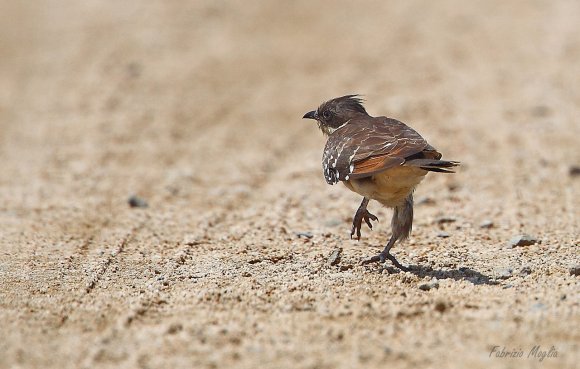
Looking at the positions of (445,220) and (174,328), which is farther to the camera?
(445,220)

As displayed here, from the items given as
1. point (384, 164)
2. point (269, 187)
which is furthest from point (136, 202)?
point (384, 164)

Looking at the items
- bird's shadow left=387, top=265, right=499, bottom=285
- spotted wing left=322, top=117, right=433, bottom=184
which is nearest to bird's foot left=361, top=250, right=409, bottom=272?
bird's shadow left=387, top=265, right=499, bottom=285

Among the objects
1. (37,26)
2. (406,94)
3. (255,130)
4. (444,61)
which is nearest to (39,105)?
(255,130)

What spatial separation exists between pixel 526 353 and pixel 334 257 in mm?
2553

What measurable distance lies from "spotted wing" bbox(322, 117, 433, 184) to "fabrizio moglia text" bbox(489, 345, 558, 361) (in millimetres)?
1997

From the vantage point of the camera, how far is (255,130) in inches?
523

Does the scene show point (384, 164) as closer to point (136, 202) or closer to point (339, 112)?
point (339, 112)

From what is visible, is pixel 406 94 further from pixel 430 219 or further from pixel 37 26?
pixel 37 26

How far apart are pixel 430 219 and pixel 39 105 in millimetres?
8863

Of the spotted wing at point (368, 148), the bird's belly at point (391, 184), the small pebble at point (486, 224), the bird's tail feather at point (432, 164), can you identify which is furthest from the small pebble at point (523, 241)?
the bird's tail feather at point (432, 164)

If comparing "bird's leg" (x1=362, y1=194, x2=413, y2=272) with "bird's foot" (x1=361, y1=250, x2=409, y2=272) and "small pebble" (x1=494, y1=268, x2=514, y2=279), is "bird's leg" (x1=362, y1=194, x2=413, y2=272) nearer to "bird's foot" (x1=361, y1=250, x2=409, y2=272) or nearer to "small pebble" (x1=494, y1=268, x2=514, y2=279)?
"bird's foot" (x1=361, y1=250, x2=409, y2=272)

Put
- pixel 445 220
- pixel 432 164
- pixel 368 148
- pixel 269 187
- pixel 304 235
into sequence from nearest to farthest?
pixel 432 164
pixel 368 148
pixel 304 235
pixel 445 220
pixel 269 187

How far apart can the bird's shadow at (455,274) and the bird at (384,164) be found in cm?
12

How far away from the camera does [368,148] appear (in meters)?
6.45
